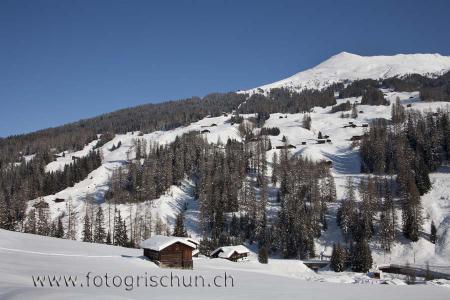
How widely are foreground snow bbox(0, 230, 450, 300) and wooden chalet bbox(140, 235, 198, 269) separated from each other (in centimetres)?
186

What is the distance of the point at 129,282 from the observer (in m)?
30.1

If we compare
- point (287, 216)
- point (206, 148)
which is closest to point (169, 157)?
point (206, 148)

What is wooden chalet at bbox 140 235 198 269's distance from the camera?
1939 inches

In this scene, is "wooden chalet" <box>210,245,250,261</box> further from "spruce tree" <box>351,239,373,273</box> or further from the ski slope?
the ski slope

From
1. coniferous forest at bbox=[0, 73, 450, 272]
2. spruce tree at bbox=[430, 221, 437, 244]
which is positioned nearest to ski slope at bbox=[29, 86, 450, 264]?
spruce tree at bbox=[430, 221, 437, 244]

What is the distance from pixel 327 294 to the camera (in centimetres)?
2803

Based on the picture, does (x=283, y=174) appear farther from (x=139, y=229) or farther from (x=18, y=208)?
(x=18, y=208)

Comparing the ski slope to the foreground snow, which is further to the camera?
the ski slope

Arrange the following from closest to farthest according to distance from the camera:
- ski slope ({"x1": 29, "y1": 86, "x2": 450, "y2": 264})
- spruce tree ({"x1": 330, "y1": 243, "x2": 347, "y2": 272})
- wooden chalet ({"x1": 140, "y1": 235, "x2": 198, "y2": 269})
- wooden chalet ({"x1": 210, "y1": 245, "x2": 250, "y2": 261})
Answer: wooden chalet ({"x1": 140, "y1": 235, "x2": 198, "y2": 269}), spruce tree ({"x1": 330, "y1": 243, "x2": 347, "y2": 272}), wooden chalet ({"x1": 210, "y1": 245, "x2": 250, "y2": 261}), ski slope ({"x1": 29, "y1": 86, "x2": 450, "y2": 264})

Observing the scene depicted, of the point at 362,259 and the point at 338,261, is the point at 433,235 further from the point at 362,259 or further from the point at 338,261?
the point at 338,261

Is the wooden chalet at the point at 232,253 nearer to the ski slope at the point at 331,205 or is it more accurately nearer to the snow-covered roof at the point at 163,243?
the snow-covered roof at the point at 163,243

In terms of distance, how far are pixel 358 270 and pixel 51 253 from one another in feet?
160

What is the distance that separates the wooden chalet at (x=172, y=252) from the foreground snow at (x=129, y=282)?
A: 186 centimetres

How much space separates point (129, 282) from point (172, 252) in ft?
65.7
